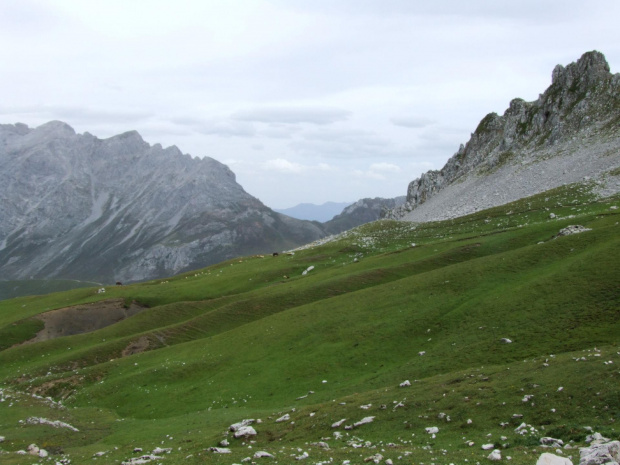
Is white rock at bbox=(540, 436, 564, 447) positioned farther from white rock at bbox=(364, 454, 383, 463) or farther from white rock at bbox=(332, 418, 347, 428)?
white rock at bbox=(332, 418, 347, 428)

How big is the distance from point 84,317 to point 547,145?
138 metres

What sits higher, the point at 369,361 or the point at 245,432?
the point at 245,432

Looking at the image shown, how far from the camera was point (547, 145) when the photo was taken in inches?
6284

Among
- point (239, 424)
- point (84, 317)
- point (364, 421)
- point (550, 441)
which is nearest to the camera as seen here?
point (550, 441)

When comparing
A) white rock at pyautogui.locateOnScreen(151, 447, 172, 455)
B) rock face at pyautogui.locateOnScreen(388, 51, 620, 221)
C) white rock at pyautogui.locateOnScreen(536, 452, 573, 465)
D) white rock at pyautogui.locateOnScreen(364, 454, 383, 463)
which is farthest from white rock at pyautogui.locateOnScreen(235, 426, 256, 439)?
rock face at pyautogui.locateOnScreen(388, 51, 620, 221)

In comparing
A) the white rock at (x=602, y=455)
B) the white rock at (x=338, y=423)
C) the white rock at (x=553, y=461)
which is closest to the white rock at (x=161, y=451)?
the white rock at (x=338, y=423)

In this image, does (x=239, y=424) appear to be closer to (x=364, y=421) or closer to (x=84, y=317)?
(x=364, y=421)

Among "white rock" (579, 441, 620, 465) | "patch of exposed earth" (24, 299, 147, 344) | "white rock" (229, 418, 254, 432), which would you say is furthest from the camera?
"patch of exposed earth" (24, 299, 147, 344)

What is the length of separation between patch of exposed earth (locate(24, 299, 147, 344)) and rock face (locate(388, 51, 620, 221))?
292 feet

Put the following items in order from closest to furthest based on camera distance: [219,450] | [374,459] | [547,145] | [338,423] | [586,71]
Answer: [374,459] → [219,450] → [338,423] → [547,145] → [586,71]

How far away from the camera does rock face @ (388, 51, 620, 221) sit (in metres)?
138

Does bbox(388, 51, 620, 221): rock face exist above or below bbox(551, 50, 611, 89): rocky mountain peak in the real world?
below

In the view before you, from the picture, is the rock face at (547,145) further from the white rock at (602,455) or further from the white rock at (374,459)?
the white rock at (374,459)

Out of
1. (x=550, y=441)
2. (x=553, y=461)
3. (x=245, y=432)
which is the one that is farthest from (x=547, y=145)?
(x=553, y=461)
